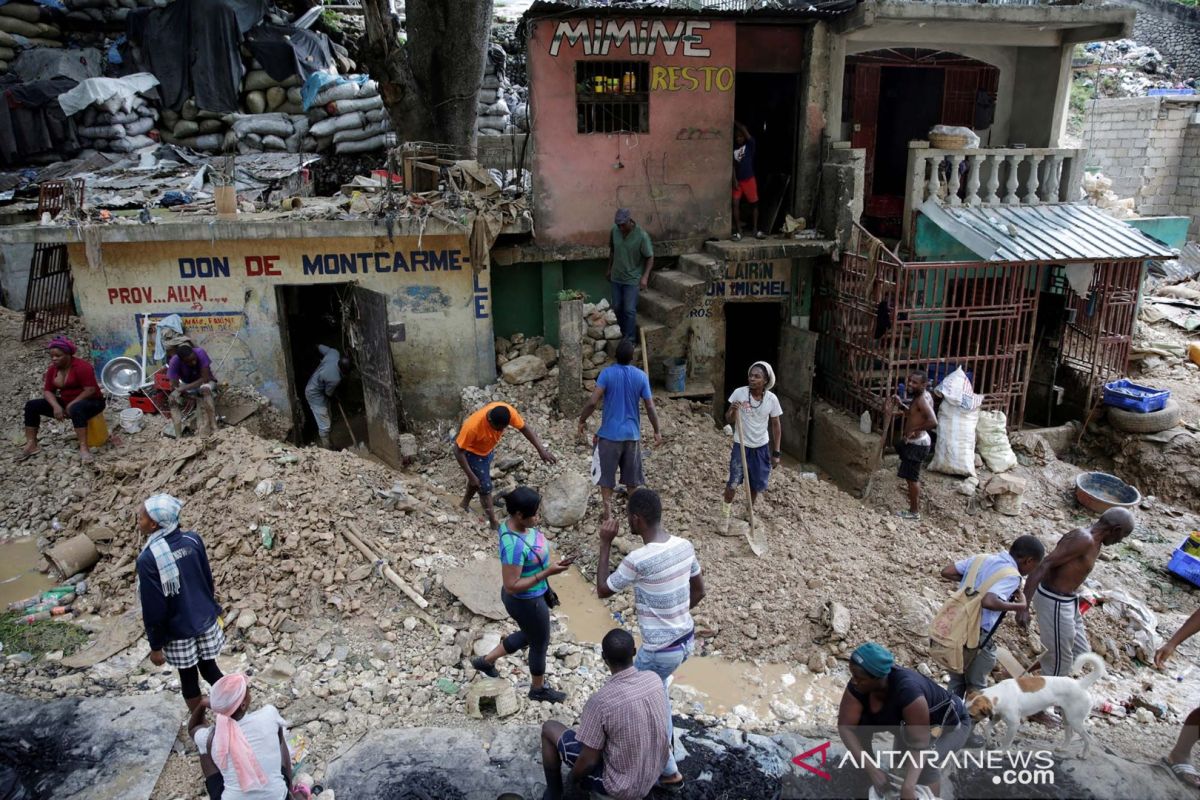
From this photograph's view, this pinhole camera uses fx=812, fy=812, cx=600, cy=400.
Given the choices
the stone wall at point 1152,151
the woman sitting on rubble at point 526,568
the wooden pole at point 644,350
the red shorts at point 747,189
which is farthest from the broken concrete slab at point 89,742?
the stone wall at point 1152,151

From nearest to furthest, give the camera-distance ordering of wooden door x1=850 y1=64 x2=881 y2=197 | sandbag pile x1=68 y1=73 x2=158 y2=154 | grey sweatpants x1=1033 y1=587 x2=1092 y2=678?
grey sweatpants x1=1033 y1=587 x2=1092 y2=678 < wooden door x1=850 y1=64 x2=881 y2=197 < sandbag pile x1=68 y1=73 x2=158 y2=154

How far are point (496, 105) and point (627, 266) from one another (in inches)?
275

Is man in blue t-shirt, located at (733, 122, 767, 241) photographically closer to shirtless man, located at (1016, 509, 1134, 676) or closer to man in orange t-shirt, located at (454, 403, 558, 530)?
man in orange t-shirt, located at (454, 403, 558, 530)

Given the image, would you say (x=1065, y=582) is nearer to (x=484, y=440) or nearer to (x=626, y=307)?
(x=484, y=440)

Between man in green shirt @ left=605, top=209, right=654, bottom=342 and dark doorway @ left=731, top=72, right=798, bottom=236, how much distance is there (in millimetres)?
2507

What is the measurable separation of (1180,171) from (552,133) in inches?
565

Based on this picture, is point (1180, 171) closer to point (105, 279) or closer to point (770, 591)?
point (770, 591)

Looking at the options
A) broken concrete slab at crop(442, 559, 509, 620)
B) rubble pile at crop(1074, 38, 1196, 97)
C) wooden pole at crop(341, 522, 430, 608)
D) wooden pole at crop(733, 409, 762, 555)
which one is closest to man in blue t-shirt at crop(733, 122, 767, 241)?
wooden pole at crop(733, 409, 762, 555)

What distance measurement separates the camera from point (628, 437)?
7.15 meters

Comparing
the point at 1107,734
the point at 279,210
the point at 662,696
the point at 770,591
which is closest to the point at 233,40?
the point at 279,210

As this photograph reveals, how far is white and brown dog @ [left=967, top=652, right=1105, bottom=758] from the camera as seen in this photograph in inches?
176

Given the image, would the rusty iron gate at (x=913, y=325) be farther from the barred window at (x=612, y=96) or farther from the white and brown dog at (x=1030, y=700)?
the white and brown dog at (x=1030, y=700)

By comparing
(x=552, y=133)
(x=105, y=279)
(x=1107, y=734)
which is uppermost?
(x=552, y=133)

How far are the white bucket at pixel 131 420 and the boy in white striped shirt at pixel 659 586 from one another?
705cm
